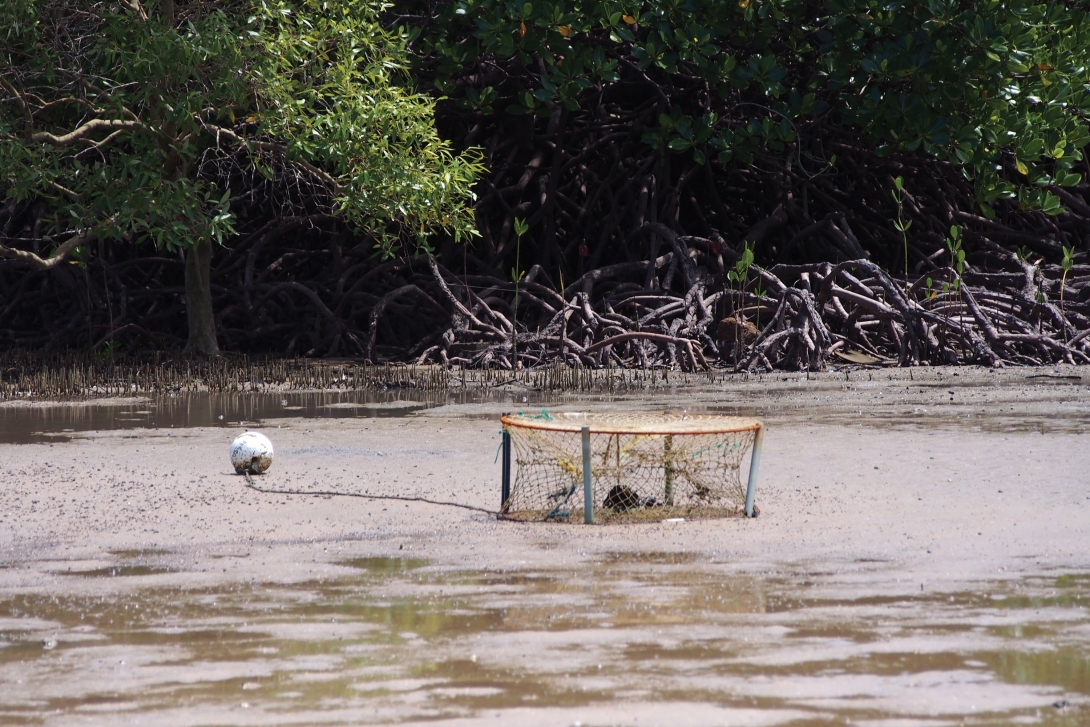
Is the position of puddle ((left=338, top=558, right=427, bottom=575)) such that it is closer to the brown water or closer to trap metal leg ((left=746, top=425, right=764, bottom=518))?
the brown water

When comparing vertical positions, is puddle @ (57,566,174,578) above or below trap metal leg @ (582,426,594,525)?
below

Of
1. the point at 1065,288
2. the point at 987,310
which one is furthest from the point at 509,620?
the point at 1065,288

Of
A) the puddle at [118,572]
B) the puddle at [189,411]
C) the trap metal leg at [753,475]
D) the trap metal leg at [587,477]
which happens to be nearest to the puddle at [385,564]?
the puddle at [118,572]

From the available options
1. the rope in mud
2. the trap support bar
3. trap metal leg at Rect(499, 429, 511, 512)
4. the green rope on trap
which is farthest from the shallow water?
the trap support bar

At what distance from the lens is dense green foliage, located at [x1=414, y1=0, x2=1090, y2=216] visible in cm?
1352

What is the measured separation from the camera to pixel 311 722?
3.32 metres

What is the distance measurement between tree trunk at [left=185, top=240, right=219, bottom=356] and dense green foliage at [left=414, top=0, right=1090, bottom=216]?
3104mm

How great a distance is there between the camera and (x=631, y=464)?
6082mm

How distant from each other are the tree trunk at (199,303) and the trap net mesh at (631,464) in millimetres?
7971

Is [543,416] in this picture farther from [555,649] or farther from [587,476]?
[555,649]

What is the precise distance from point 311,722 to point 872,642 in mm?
1544

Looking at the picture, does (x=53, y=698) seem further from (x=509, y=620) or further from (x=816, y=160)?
(x=816, y=160)

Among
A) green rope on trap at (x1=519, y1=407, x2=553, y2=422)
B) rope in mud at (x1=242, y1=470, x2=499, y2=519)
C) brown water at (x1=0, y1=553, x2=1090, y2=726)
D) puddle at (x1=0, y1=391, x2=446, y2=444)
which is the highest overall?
green rope on trap at (x1=519, y1=407, x2=553, y2=422)

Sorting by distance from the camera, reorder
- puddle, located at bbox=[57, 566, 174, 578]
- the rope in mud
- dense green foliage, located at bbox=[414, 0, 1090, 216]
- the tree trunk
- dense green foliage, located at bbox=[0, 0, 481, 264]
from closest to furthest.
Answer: puddle, located at bbox=[57, 566, 174, 578], the rope in mud, dense green foliage, located at bbox=[0, 0, 481, 264], dense green foliage, located at bbox=[414, 0, 1090, 216], the tree trunk
